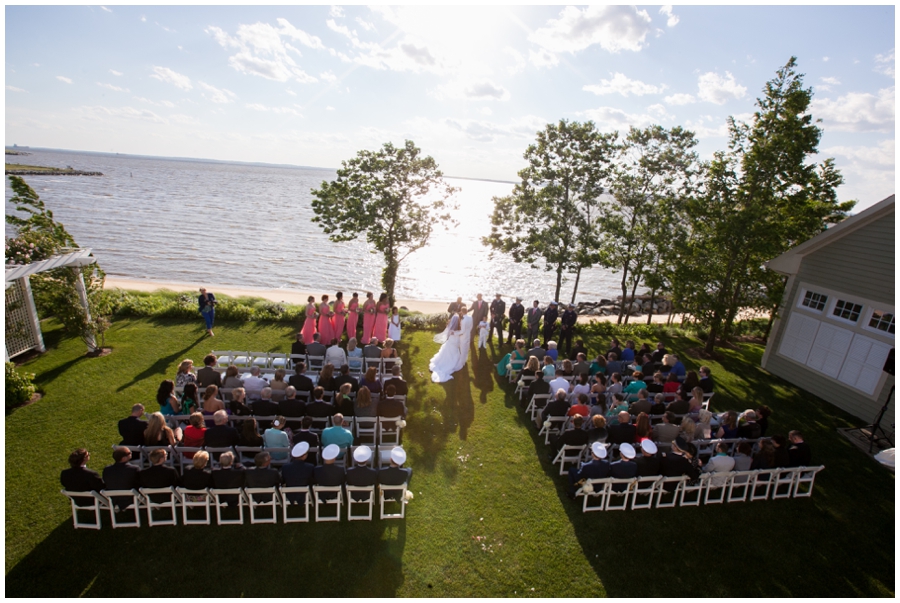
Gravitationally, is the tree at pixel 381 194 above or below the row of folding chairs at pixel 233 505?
above

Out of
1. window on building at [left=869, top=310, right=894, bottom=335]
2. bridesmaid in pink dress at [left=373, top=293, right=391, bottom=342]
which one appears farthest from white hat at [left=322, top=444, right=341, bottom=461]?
window on building at [left=869, top=310, right=894, bottom=335]

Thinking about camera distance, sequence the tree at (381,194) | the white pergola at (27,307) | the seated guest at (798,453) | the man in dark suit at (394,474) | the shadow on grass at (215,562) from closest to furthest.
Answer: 1. the shadow on grass at (215,562)
2. the man in dark suit at (394,474)
3. the seated guest at (798,453)
4. the white pergola at (27,307)
5. the tree at (381,194)

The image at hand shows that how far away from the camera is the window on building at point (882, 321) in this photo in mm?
11203

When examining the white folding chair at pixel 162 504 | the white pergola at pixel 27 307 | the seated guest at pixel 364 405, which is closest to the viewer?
the white folding chair at pixel 162 504

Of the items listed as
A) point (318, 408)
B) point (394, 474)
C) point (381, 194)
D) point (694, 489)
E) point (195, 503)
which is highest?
point (381, 194)

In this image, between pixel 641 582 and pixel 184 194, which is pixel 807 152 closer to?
pixel 641 582

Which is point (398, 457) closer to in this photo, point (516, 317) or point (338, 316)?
point (338, 316)

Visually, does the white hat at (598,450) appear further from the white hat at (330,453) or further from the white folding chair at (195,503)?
the white folding chair at (195,503)

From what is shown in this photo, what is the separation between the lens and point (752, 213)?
525 inches

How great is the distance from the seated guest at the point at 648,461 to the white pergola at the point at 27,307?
13.9m

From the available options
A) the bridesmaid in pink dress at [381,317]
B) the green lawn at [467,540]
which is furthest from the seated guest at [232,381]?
the bridesmaid in pink dress at [381,317]

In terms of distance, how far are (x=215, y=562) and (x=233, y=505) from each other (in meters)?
1.19

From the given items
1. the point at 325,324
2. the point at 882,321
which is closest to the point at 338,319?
the point at 325,324

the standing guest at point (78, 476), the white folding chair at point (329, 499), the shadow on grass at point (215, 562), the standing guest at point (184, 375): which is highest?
the standing guest at point (184, 375)
